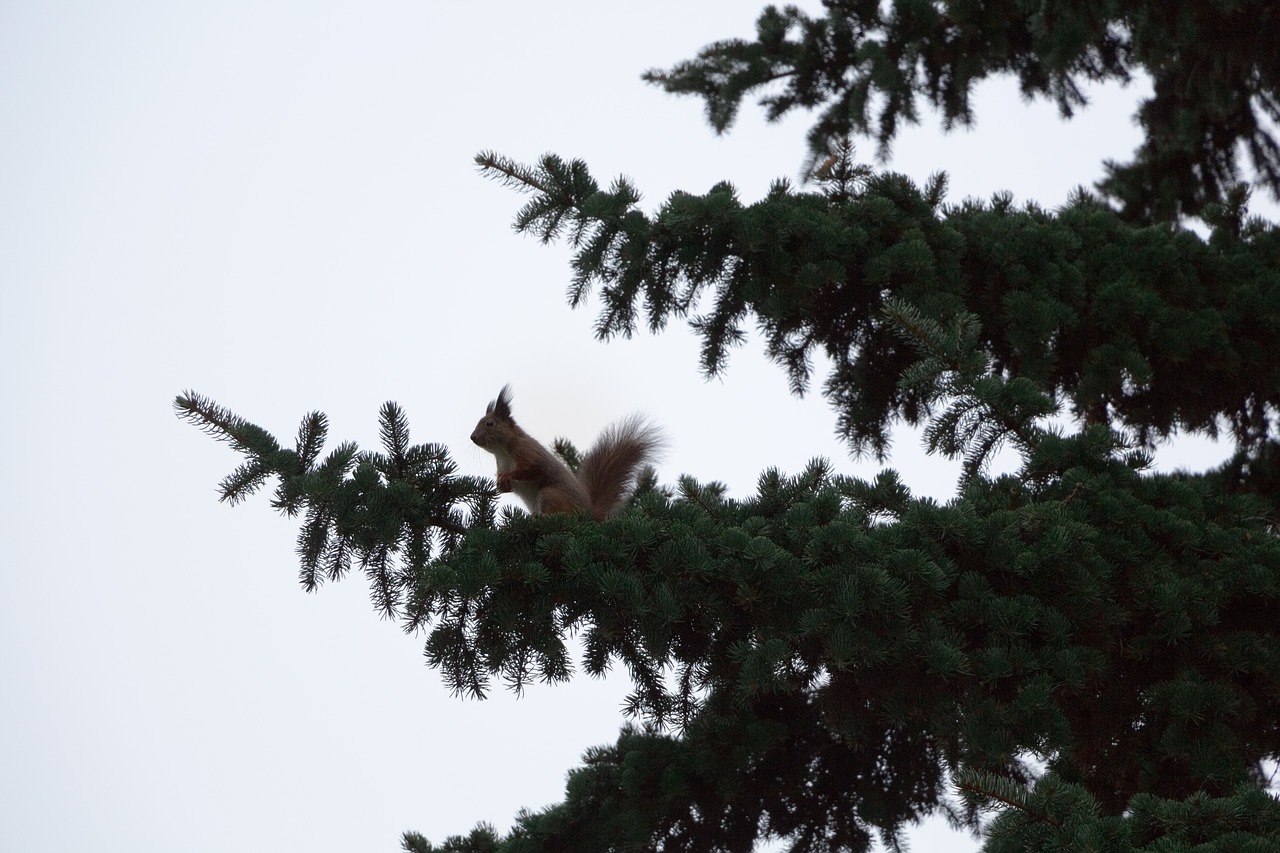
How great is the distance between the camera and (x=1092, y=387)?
13.7ft

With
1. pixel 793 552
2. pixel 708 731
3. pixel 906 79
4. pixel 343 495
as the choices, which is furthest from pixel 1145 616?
pixel 906 79

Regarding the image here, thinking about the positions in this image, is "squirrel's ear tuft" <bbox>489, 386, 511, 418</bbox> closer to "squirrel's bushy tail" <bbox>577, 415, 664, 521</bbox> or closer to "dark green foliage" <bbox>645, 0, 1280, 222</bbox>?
"squirrel's bushy tail" <bbox>577, 415, 664, 521</bbox>

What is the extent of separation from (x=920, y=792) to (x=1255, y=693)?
4.09ft

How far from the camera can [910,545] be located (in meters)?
2.94

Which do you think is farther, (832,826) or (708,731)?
(832,826)

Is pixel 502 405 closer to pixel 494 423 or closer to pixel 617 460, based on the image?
pixel 494 423

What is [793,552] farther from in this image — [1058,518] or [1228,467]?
[1228,467]

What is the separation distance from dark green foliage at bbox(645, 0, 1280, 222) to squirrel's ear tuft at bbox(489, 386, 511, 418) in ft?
6.43

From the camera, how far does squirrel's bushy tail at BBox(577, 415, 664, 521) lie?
4000 mm

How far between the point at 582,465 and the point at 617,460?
0.50 ft

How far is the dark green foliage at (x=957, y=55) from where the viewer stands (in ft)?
16.8

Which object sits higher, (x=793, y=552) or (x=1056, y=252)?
(x=1056, y=252)

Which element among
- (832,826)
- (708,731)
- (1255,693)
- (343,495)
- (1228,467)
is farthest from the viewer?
(1228,467)

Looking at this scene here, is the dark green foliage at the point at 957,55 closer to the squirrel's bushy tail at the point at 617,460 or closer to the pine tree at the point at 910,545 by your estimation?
the pine tree at the point at 910,545
